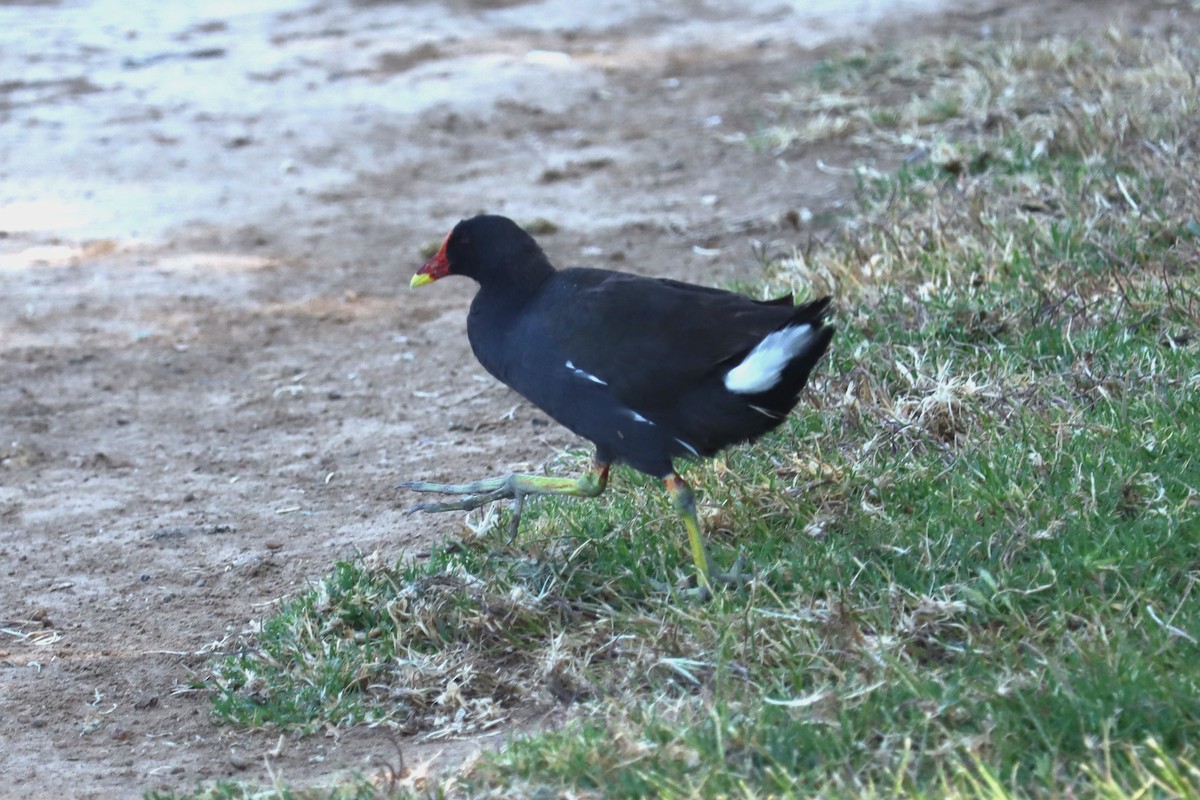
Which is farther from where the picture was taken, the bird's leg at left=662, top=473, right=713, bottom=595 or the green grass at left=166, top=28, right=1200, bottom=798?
the bird's leg at left=662, top=473, right=713, bottom=595

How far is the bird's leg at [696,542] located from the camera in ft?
11.5

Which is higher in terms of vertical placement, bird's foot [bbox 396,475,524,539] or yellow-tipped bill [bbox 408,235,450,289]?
yellow-tipped bill [bbox 408,235,450,289]

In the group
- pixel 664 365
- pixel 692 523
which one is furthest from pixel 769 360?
pixel 692 523

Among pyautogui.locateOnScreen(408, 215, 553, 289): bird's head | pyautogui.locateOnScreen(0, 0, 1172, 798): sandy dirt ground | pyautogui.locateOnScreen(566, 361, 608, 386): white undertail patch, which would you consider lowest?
pyautogui.locateOnScreen(0, 0, 1172, 798): sandy dirt ground

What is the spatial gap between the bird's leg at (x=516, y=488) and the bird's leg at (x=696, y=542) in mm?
317

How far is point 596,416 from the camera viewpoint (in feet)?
11.7

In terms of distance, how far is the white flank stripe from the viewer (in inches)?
134

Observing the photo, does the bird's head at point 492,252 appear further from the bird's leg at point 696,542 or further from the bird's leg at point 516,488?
the bird's leg at point 696,542

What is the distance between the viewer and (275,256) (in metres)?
7.18

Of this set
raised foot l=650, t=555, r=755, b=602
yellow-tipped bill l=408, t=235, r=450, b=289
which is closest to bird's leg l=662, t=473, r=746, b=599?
raised foot l=650, t=555, r=755, b=602

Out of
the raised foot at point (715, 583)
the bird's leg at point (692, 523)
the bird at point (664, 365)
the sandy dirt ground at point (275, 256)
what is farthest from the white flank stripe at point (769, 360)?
the sandy dirt ground at point (275, 256)

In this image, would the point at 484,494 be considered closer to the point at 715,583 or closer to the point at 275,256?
the point at 715,583

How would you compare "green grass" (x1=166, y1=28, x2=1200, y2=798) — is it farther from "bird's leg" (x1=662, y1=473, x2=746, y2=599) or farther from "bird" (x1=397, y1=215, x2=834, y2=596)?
"bird" (x1=397, y1=215, x2=834, y2=596)

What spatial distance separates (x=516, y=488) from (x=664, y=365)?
67 cm
